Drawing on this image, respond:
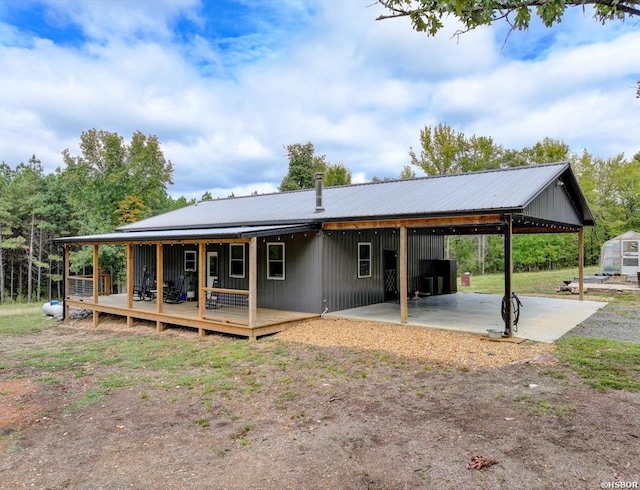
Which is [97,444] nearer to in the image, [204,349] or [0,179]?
[204,349]

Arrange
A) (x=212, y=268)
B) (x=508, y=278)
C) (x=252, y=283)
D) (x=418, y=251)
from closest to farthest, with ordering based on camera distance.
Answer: (x=508, y=278) < (x=252, y=283) < (x=212, y=268) < (x=418, y=251)

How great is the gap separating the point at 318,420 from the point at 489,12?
4433mm

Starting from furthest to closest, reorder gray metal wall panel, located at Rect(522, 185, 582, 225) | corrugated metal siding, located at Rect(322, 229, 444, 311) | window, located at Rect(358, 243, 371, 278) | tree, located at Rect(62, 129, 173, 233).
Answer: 1. tree, located at Rect(62, 129, 173, 233)
2. window, located at Rect(358, 243, 371, 278)
3. corrugated metal siding, located at Rect(322, 229, 444, 311)
4. gray metal wall panel, located at Rect(522, 185, 582, 225)

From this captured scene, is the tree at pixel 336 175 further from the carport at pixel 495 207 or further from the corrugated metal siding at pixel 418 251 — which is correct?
the carport at pixel 495 207

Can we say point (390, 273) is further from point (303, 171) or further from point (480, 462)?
point (303, 171)

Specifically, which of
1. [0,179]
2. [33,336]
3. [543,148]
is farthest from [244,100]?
[0,179]

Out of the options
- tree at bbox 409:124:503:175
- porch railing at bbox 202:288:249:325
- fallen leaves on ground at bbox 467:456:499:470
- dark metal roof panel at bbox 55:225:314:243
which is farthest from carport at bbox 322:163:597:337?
tree at bbox 409:124:503:175

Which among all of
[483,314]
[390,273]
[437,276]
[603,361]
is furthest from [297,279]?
[603,361]

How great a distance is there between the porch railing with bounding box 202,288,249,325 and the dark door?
4.79 metres

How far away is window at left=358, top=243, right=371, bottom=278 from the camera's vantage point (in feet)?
41.1

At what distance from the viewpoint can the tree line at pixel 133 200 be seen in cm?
2752

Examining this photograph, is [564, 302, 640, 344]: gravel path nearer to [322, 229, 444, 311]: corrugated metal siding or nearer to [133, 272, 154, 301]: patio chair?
[322, 229, 444, 311]: corrugated metal siding

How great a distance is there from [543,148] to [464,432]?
2772 centimetres

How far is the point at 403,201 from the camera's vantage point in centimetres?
1098
